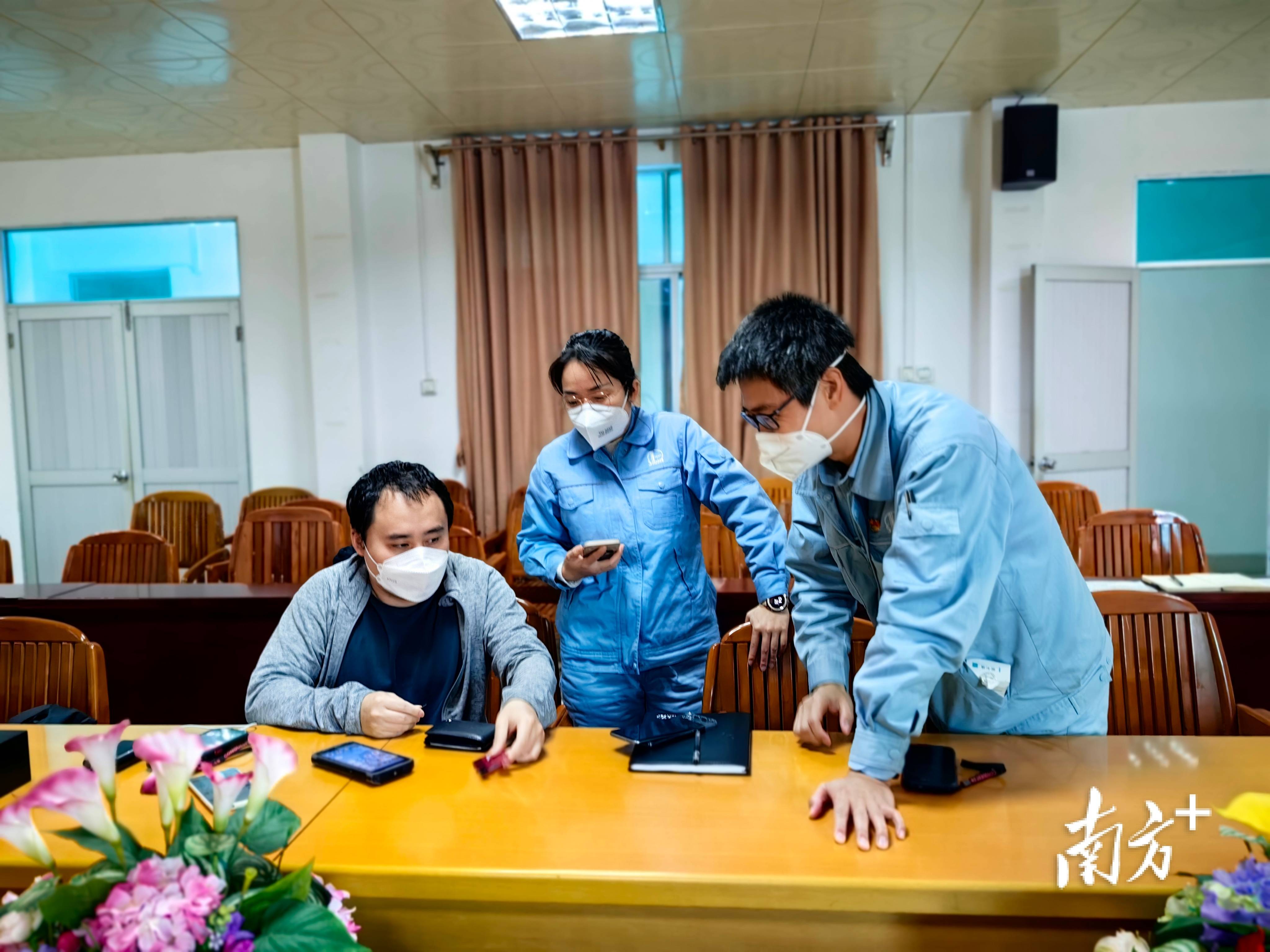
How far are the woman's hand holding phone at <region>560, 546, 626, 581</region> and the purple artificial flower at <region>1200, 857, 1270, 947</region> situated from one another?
132 cm

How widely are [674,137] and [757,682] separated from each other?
416 cm

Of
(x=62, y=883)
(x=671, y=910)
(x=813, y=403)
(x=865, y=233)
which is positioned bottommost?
(x=671, y=910)

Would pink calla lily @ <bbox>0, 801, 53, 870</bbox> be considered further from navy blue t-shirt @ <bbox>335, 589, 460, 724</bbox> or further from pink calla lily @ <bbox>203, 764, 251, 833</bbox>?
navy blue t-shirt @ <bbox>335, 589, 460, 724</bbox>

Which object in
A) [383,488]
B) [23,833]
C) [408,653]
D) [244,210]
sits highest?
[244,210]

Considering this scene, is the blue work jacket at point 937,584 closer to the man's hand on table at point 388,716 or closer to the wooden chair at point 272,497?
the man's hand on table at point 388,716

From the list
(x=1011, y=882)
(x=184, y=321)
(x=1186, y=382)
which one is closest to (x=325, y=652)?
(x=1011, y=882)

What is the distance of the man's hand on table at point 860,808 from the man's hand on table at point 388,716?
72cm

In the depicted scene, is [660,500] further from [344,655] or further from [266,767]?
[266,767]

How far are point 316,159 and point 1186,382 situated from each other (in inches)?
217

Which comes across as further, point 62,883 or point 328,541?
point 328,541

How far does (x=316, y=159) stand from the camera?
5.10m

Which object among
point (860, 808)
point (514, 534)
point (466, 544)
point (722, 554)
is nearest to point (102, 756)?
point (860, 808)

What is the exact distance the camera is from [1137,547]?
3.26 m

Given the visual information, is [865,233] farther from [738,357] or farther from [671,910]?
[671,910]
